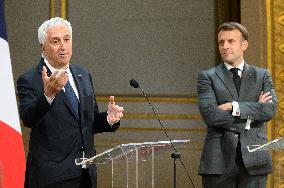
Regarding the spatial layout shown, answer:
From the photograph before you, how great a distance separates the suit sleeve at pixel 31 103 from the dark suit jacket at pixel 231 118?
4.19 ft

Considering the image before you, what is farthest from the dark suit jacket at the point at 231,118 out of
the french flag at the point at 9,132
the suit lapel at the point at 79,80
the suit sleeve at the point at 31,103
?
the french flag at the point at 9,132

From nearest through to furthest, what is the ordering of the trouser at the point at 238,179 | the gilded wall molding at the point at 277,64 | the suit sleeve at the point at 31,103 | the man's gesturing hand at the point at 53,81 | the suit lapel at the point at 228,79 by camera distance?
1. the man's gesturing hand at the point at 53,81
2. the suit sleeve at the point at 31,103
3. the trouser at the point at 238,179
4. the suit lapel at the point at 228,79
5. the gilded wall molding at the point at 277,64

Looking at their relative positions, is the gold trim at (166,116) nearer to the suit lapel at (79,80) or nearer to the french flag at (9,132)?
the french flag at (9,132)

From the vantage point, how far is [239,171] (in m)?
4.04

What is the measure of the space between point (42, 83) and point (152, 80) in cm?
299

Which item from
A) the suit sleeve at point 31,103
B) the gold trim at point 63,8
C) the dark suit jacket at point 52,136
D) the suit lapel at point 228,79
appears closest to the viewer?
the suit sleeve at point 31,103

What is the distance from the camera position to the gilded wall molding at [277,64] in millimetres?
5379

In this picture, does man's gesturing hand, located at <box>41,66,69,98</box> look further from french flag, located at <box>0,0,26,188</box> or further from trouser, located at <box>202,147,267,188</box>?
french flag, located at <box>0,0,26,188</box>

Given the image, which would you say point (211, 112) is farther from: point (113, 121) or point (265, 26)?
point (265, 26)

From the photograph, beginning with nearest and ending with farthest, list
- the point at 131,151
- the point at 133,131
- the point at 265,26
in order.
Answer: the point at 131,151 → the point at 265,26 → the point at 133,131

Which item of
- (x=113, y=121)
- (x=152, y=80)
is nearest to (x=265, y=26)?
(x=152, y=80)

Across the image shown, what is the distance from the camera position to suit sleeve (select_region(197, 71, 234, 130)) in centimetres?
405

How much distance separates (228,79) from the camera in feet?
13.7

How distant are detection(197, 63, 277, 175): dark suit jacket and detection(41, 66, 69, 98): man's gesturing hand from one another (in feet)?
4.40
